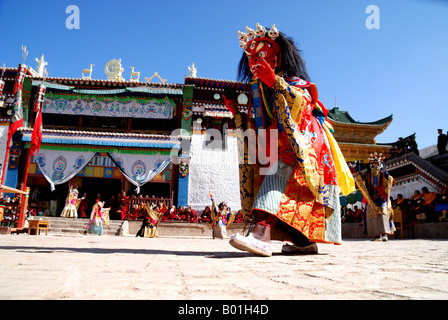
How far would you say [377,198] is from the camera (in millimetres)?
8930

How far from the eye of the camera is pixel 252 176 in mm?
3744

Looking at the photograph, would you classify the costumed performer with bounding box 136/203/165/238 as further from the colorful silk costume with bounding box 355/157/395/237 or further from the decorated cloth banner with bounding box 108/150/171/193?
the colorful silk costume with bounding box 355/157/395/237

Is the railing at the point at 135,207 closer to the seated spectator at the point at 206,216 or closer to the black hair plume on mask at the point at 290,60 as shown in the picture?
the seated spectator at the point at 206,216

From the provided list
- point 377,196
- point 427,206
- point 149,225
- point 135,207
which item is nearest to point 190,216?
point 135,207

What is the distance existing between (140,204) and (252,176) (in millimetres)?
12271

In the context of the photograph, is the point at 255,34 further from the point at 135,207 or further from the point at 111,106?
the point at 111,106

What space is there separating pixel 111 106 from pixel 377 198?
14.0 m

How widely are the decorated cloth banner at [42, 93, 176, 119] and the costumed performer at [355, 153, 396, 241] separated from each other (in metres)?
11.4

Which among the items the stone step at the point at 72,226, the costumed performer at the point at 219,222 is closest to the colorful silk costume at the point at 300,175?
the costumed performer at the point at 219,222

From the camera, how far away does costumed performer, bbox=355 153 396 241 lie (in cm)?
874

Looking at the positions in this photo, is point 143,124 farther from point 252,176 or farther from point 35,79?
point 252,176
